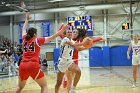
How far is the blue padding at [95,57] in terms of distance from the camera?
32.4 metres

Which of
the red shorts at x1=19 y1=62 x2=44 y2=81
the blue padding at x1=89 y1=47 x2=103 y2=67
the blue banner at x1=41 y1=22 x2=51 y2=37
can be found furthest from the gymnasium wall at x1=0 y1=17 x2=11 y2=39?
the red shorts at x1=19 y1=62 x2=44 y2=81

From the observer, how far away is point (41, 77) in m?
5.72

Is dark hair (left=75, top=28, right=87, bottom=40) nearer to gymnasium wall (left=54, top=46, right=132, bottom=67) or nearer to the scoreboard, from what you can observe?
the scoreboard

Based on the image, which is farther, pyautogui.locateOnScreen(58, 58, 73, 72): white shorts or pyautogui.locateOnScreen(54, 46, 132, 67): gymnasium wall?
pyautogui.locateOnScreen(54, 46, 132, 67): gymnasium wall

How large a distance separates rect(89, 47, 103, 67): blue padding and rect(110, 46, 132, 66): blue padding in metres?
1.30

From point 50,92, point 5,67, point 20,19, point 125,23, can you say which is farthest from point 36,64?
point 20,19

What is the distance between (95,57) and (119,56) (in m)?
2.80

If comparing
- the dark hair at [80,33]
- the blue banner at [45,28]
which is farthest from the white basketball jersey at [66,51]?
the blue banner at [45,28]

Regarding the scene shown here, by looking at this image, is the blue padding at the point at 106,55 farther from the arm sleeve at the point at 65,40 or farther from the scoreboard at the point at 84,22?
the arm sleeve at the point at 65,40

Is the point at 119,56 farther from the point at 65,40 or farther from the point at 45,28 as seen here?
the point at 65,40

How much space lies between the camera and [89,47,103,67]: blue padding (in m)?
32.4

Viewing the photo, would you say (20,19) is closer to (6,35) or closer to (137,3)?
(6,35)

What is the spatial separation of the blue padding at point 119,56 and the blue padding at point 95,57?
1295mm

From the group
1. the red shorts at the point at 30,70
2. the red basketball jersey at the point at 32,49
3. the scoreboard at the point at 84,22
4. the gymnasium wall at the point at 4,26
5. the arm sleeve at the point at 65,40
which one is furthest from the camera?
the gymnasium wall at the point at 4,26
